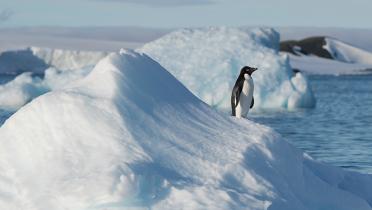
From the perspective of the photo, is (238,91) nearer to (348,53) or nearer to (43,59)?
(43,59)

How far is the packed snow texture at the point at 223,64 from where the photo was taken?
28.9 metres

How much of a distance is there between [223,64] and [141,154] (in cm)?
2259

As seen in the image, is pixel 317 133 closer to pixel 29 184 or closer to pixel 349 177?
pixel 349 177

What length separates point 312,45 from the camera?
16900 centimetres

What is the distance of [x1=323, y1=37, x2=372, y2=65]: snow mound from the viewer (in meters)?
164

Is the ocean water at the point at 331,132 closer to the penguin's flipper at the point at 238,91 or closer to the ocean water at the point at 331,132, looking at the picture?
the ocean water at the point at 331,132

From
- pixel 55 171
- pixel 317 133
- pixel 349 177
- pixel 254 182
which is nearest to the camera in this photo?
pixel 55 171

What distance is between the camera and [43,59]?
223 ft

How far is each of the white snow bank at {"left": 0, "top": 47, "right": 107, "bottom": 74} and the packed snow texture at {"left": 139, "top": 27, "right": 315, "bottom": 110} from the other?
91.6ft

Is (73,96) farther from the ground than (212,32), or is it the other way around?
(73,96)

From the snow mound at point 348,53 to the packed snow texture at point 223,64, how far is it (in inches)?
5308

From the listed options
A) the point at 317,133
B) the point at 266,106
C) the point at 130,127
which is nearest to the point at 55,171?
the point at 130,127

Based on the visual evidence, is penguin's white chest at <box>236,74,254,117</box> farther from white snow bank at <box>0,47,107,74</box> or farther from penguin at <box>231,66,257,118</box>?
white snow bank at <box>0,47,107,74</box>

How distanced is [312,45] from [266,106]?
462 feet
